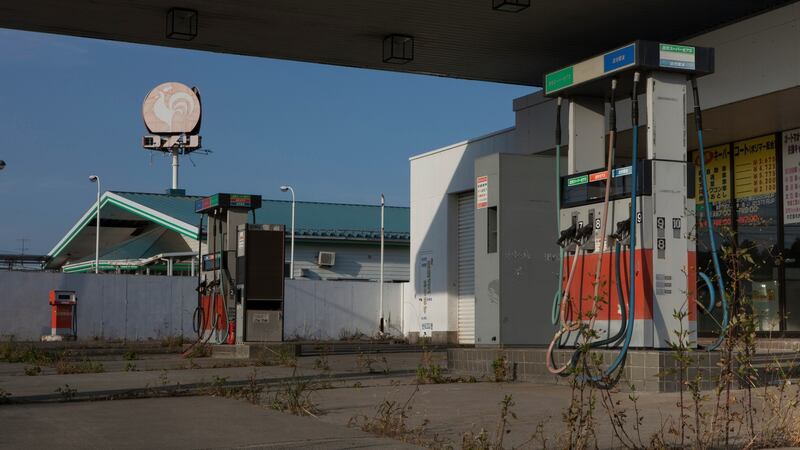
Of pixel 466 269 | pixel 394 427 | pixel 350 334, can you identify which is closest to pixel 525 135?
pixel 466 269

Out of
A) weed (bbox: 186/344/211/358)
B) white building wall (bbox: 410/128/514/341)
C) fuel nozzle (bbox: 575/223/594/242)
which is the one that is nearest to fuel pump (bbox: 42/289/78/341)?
white building wall (bbox: 410/128/514/341)

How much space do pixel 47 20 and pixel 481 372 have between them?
9546 mm

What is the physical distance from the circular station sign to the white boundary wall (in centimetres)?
2087

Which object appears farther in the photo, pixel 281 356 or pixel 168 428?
pixel 281 356

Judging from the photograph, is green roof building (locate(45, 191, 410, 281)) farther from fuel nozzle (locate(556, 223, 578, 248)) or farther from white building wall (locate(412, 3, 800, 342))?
fuel nozzle (locate(556, 223, 578, 248))

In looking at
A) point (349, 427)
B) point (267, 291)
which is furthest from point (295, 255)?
point (349, 427)

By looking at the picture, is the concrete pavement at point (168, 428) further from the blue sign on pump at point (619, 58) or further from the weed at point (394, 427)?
the blue sign on pump at point (619, 58)

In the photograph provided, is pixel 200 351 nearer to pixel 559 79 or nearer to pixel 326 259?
pixel 559 79

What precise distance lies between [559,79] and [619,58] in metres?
1.32

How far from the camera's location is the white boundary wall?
3109cm

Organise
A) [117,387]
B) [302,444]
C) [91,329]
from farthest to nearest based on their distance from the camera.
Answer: [91,329]
[117,387]
[302,444]

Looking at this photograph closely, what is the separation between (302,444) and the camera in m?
7.38

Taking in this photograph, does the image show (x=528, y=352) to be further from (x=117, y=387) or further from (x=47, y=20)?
(x=47, y=20)

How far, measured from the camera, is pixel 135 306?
105 feet
